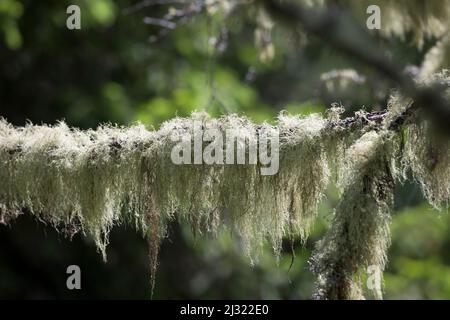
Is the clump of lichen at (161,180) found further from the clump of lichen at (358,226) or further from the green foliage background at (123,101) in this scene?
the green foliage background at (123,101)

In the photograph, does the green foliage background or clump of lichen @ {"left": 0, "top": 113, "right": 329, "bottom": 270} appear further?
the green foliage background

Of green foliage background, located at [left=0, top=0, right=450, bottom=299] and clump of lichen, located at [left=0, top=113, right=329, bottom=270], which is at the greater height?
green foliage background, located at [left=0, top=0, right=450, bottom=299]

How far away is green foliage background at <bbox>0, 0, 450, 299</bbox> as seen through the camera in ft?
23.4

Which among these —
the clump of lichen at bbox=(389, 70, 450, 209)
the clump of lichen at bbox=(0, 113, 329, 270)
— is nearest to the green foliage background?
the clump of lichen at bbox=(0, 113, 329, 270)

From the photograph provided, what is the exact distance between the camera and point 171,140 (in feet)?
9.00

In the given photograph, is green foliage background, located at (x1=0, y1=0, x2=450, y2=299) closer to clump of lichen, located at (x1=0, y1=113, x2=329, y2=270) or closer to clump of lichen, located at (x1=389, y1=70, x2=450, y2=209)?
clump of lichen, located at (x1=0, y1=113, x2=329, y2=270)

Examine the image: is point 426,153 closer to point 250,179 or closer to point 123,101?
point 250,179

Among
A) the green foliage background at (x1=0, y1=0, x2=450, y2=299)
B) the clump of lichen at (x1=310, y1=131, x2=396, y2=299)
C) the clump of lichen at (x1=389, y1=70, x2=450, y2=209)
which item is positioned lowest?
the clump of lichen at (x1=310, y1=131, x2=396, y2=299)

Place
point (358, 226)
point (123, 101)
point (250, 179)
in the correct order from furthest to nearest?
point (123, 101) < point (250, 179) < point (358, 226)

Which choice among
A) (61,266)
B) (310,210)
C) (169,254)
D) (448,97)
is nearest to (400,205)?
(310,210)

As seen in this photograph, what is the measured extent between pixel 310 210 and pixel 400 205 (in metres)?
2.52

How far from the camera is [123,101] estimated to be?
295 inches

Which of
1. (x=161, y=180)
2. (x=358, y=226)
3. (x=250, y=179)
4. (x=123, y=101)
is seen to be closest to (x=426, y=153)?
(x=358, y=226)

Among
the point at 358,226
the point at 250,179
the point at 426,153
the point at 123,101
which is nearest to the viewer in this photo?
the point at 358,226
